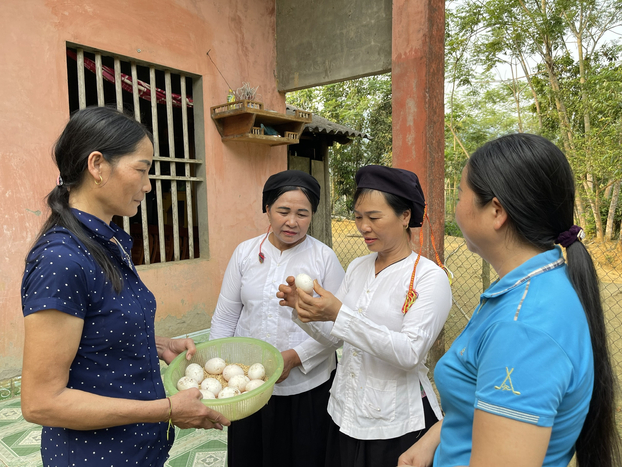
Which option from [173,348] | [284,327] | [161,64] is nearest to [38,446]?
[173,348]

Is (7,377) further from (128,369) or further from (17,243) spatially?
(128,369)

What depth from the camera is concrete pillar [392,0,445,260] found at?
3.98 meters

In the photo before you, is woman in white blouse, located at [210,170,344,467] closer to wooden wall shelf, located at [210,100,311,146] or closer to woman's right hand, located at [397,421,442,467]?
woman's right hand, located at [397,421,442,467]

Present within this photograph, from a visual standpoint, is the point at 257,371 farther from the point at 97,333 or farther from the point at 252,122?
the point at 252,122

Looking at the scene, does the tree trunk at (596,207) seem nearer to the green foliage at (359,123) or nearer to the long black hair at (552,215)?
the green foliage at (359,123)

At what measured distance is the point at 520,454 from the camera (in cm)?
79

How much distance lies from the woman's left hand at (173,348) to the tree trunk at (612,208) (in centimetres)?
1102

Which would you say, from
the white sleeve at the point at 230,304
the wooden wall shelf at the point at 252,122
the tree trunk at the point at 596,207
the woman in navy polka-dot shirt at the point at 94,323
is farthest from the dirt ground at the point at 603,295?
the woman in navy polka-dot shirt at the point at 94,323

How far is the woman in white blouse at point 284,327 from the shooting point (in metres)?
2.02

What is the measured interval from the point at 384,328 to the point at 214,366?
905mm

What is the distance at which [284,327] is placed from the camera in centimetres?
208

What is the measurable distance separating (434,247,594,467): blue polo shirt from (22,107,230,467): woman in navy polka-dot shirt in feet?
2.99

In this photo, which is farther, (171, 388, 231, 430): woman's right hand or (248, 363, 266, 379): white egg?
(248, 363, 266, 379): white egg

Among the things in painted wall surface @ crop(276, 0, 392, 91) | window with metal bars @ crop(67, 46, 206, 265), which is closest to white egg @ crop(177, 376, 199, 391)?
window with metal bars @ crop(67, 46, 206, 265)
